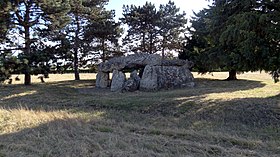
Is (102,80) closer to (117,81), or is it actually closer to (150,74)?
(117,81)

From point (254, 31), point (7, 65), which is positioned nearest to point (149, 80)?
point (254, 31)

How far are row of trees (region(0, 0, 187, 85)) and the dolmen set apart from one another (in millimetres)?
4139

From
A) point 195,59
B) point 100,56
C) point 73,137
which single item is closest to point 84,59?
point 100,56

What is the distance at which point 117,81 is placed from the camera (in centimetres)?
1614

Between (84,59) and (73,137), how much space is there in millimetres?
18357

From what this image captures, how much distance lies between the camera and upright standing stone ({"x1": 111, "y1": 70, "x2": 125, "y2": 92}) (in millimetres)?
15797

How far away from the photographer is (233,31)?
32.5 feet

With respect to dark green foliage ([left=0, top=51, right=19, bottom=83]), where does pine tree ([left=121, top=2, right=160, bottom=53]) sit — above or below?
above

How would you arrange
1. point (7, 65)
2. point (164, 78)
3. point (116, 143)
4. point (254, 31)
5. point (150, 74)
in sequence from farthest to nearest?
1. point (7, 65)
2. point (164, 78)
3. point (150, 74)
4. point (254, 31)
5. point (116, 143)

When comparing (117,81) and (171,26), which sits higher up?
(171,26)

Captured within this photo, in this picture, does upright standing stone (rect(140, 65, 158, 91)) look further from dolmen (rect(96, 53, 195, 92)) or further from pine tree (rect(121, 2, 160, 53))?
pine tree (rect(121, 2, 160, 53))

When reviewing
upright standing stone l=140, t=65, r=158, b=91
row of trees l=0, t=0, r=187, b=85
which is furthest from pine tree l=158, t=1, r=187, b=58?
upright standing stone l=140, t=65, r=158, b=91

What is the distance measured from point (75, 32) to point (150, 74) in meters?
9.20

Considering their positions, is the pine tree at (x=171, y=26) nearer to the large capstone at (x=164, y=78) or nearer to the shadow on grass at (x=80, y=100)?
the large capstone at (x=164, y=78)
